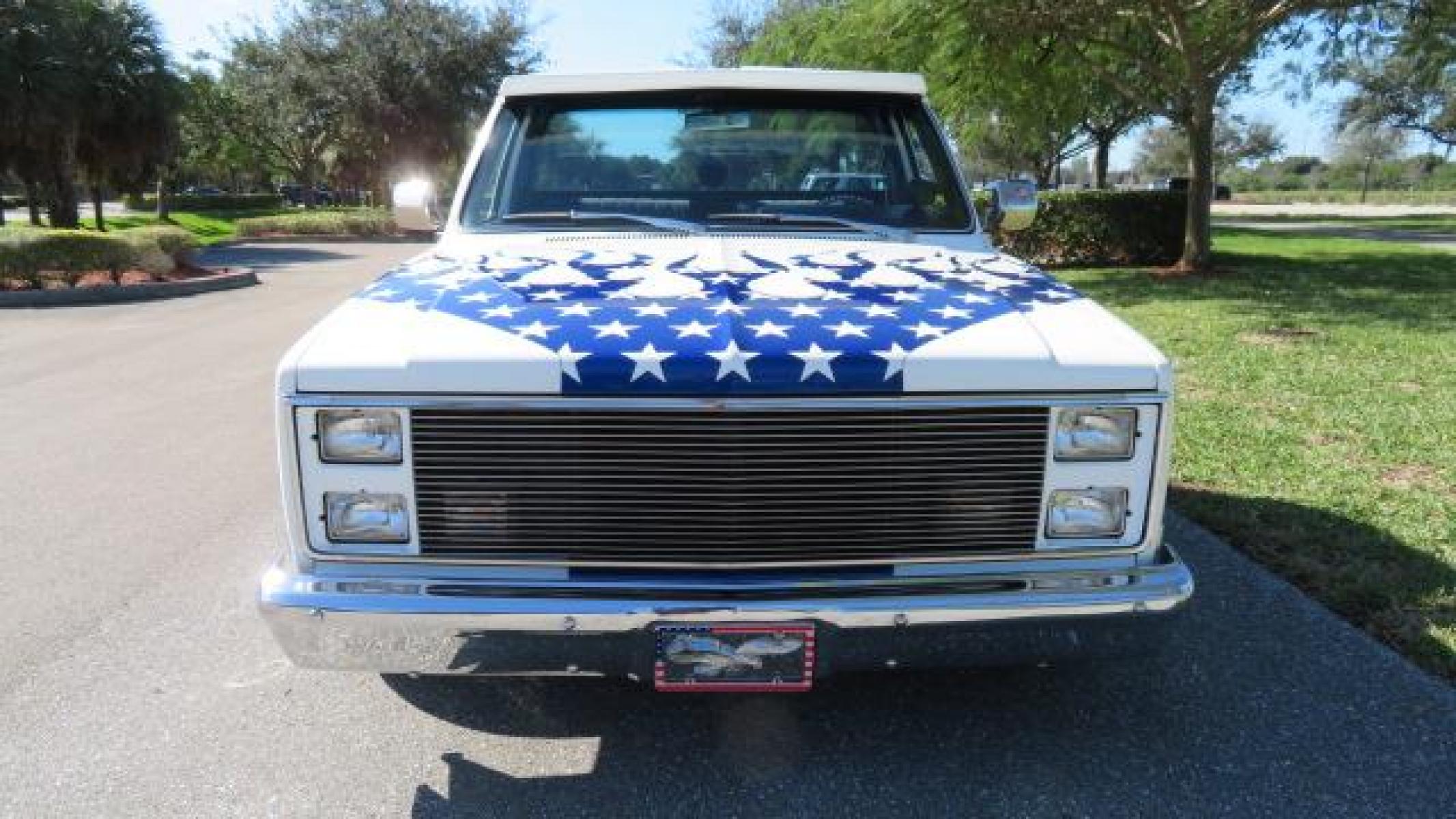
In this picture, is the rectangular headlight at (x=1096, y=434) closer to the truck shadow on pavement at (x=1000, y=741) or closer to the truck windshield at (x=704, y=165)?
the truck shadow on pavement at (x=1000, y=741)

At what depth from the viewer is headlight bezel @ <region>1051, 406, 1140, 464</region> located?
2.51 m

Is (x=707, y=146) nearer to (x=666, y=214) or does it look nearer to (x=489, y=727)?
(x=666, y=214)

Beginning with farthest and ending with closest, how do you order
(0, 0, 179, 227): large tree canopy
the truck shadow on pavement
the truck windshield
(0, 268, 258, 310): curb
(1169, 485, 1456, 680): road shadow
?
(0, 0, 179, 227): large tree canopy < (0, 268, 258, 310): curb < the truck windshield < (1169, 485, 1456, 680): road shadow < the truck shadow on pavement

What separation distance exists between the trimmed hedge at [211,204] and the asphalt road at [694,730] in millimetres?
53474

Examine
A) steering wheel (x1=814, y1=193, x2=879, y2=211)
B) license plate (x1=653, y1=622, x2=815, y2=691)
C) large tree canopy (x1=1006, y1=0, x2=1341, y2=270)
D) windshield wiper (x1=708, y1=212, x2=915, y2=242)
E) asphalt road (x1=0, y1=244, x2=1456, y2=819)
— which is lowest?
asphalt road (x1=0, y1=244, x2=1456, y2=819)

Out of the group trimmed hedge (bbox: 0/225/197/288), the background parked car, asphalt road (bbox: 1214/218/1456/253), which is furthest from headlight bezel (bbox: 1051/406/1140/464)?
the background parked car

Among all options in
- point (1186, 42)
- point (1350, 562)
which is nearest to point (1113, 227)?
point (1186, 42)

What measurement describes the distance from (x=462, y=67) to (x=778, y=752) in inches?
1332

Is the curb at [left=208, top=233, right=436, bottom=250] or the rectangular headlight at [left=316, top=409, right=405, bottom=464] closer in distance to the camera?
the rectangular headlight at [left=316, top=409, right=405, bottom=464]

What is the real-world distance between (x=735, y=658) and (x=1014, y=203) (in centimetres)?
260

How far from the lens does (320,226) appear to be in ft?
96.3

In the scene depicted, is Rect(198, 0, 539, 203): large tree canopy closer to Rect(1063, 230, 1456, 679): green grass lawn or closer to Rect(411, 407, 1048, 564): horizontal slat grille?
Rect(1063, 230, 1456, 679): green grass lawn

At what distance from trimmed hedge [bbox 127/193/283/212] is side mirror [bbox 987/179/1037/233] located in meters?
53.8

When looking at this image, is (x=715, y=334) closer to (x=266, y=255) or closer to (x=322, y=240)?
(x=266, y=255)
